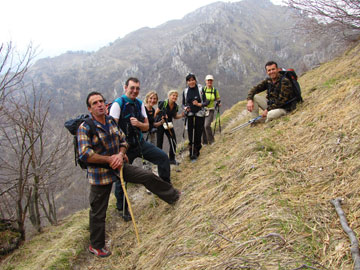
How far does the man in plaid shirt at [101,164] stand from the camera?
11.5ft

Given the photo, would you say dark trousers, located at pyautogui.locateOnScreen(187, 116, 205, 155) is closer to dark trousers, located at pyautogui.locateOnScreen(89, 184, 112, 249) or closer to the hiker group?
the hiker group

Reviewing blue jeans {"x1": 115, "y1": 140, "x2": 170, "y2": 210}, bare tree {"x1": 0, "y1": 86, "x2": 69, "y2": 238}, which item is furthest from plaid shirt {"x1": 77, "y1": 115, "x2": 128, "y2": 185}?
bare tree {"x1": 0, "y1": 86, "x2": 69, "y2": 238}

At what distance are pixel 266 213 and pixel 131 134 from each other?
3.09 m

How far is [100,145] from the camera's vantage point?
12.0 feet

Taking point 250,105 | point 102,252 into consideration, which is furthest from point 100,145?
point 250,105

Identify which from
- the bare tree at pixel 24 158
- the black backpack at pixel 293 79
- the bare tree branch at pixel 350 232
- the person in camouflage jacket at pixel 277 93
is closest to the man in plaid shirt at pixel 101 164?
the bare tree branch at pixel 350 232

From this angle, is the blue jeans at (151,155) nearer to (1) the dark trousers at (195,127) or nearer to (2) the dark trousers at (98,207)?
(2) the dark trousers at (98,207)

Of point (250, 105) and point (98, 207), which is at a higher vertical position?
point (250, 105)

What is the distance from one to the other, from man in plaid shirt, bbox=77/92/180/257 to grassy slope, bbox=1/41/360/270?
717 millimetres

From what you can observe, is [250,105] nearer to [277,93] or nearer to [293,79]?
[277,93]

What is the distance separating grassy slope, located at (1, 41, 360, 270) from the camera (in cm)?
203

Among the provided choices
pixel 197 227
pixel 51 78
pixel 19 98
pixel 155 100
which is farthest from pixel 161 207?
pixel 51 78

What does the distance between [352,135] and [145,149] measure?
12.0ft

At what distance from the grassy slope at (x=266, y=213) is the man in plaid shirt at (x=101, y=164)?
72 cm
